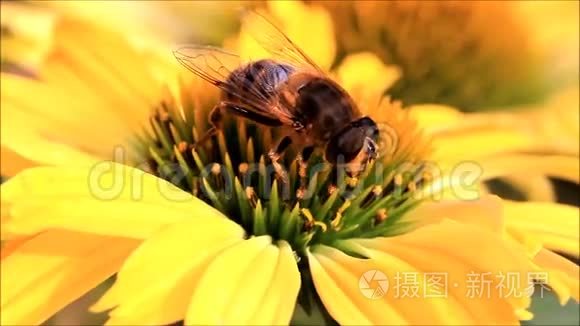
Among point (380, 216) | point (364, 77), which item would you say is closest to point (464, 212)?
point (380, 216)

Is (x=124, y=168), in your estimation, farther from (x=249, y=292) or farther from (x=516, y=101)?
(x=516, y=101)

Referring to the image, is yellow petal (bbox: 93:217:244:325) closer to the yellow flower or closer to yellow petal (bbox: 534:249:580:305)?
the yellow flower

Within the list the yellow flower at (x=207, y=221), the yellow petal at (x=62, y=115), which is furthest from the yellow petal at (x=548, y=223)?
the yellow petal at (x=62, y=115)

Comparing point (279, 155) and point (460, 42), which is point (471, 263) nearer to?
point (279, 155)

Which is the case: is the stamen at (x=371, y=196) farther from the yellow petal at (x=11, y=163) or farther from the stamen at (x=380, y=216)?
the yellow petal at (x=11, y=163)

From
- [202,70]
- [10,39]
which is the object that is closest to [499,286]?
[202,70]

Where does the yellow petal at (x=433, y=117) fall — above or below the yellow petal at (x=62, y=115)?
above
